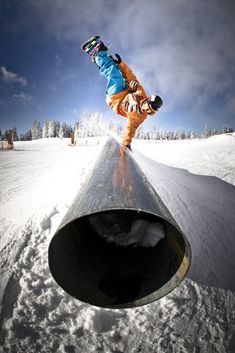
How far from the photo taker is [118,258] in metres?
1.75

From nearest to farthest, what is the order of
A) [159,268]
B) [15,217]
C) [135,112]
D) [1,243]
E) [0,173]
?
[159,268]
[1,243]
[15,217]
[135,112]
[0,173]

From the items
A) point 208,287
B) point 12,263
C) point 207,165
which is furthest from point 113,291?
point 207,165

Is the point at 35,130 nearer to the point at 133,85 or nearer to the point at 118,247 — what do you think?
the point at 133,85

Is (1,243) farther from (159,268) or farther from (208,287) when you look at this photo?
(208,287)

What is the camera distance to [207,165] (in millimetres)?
6363

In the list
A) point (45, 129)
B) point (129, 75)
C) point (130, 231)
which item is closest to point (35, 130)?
point (45, 129)

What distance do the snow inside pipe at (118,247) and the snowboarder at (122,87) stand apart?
2594mm

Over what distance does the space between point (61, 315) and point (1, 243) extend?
1.06 meters

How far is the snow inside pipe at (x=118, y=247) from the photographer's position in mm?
1272

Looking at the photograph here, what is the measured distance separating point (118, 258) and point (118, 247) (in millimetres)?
116

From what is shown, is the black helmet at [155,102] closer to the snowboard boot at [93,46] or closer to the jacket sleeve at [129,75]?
the jacket sleeve at [129,75]

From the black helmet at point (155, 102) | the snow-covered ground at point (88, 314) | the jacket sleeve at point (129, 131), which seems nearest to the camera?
the snow-covered ground at point (88, 314)

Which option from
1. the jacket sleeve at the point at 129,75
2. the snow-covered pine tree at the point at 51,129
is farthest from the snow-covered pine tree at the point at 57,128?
the jacket sleeve at the point at 129,75

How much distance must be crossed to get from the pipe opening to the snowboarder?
8.86 feet
